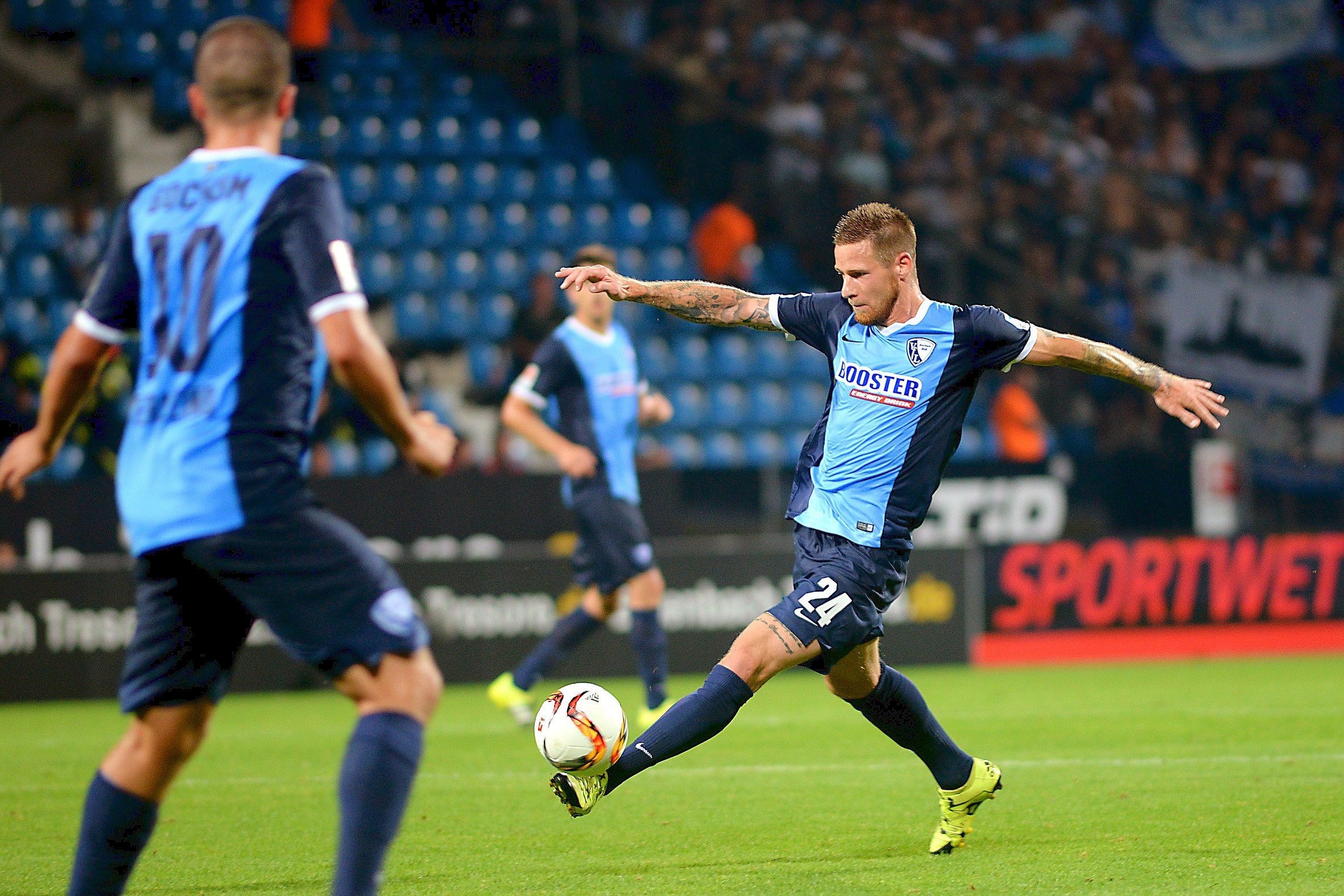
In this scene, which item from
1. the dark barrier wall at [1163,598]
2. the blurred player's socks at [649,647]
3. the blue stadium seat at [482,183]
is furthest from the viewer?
the blue stadium seat at [482,183]

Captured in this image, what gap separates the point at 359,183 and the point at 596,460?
841 centimetres

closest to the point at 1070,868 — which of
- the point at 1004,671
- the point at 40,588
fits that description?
the point at 1004,671

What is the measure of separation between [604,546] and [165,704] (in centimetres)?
531

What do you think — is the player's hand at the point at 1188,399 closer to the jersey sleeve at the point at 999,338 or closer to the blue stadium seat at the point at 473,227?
the jersey sleeve at the point at 999,338

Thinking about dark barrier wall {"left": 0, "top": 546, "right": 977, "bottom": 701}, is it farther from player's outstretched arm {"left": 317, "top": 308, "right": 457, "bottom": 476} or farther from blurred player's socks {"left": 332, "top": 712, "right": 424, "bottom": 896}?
A: player's outstretched arm {"left": 317, "top": 308, "right": 457, "bottom": 476}

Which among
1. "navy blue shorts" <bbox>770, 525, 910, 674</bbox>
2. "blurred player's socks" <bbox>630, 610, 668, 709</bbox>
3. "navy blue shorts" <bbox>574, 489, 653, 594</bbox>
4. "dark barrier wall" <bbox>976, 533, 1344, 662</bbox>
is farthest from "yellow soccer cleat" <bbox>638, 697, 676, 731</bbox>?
"dark barrier wall" <bbox>976, 533, 1344, 662</bbox>

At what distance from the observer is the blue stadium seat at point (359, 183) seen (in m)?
16.2

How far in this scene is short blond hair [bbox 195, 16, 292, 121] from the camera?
3.32 metres

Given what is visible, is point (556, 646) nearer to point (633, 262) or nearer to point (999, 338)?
point (999, 338)

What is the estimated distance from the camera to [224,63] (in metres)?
3.32

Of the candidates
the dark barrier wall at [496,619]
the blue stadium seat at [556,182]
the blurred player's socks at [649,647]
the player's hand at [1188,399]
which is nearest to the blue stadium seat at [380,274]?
the blue stadium seat at [556,182]

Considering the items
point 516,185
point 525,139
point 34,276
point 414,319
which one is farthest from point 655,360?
point 34,276

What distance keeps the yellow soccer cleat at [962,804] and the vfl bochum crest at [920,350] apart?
1.32 m

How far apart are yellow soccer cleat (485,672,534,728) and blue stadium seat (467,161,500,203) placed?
868 cm
